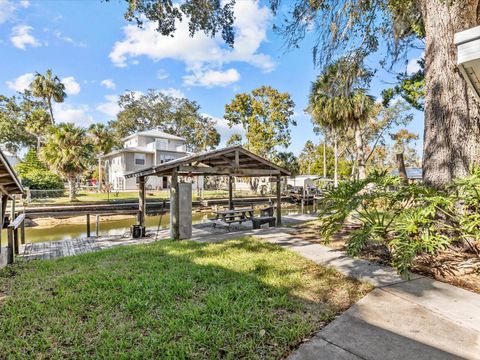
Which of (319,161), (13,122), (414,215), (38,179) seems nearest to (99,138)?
(38,179)

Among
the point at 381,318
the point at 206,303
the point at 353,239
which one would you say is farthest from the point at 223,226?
the point at 381,318

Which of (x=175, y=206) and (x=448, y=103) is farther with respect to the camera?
(x=175, y=206)

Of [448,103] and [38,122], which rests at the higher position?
[38,122]

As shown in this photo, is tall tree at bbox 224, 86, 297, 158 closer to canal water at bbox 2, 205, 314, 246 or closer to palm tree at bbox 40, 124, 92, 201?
canal water at bbox 2, 205, 314, 246

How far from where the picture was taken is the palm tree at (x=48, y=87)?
28.3 meters

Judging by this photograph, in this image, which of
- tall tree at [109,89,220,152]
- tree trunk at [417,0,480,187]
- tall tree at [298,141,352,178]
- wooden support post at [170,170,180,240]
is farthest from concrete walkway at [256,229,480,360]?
tall tree at [298,141,352,178]

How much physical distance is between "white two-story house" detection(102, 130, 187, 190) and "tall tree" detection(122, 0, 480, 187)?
25665 mm

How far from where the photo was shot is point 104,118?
4409 centimetres

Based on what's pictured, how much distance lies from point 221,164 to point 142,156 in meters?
24.1

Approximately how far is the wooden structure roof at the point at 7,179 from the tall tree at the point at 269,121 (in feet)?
76.9

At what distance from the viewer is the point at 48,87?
1121 inches

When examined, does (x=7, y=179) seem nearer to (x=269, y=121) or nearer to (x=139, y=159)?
(x=269, y=121)

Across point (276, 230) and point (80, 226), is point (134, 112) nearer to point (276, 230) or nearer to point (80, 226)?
point (80, 226)

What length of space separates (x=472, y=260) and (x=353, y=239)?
6.68 feet
